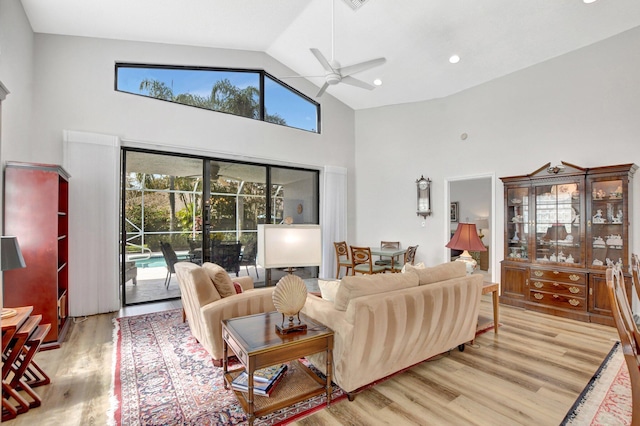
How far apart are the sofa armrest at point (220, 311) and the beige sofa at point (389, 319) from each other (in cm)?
48

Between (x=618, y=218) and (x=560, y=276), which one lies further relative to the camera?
(x=560, y=276)

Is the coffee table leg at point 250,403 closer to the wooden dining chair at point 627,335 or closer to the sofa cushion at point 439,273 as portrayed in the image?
the sofa cushion at point 439,273

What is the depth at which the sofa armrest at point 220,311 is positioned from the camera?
2.62 m

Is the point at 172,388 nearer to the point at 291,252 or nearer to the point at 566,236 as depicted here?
the point at 291,252

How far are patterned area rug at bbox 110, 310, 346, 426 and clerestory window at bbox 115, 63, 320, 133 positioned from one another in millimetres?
3455

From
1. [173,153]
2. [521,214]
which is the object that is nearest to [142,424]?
[173,153]

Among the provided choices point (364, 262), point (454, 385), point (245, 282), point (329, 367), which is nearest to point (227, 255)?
point (245, 282)

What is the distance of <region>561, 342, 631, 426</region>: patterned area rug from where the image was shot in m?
2.08

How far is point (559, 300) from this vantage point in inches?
166

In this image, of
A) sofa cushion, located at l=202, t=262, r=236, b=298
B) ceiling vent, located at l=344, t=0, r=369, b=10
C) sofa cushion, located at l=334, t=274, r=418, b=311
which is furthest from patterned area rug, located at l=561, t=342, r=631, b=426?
ceiling vent, located at l=344, t=0, r=369, b=10

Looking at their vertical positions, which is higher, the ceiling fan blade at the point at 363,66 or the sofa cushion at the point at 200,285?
the ceiling fan blade at the point at 363,66

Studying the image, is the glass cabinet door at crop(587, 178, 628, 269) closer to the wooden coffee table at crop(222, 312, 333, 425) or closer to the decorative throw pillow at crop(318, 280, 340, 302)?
the decorative throw pillow at crop(318, 280, 340, 302)

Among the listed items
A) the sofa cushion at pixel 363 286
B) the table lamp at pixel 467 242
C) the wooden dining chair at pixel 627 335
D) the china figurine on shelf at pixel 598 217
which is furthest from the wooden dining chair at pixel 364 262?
the wooden dining chair at pixel 627 335

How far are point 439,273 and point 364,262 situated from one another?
2.79 m
